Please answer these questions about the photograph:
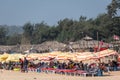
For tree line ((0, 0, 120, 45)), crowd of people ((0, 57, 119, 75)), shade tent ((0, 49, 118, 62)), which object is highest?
tree line ((0, 0, 120, 45))

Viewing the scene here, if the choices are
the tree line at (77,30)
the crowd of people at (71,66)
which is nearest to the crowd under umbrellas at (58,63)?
the crowd of people at (71,66)

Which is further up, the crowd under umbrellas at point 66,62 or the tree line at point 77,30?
the tree line at point 77,30

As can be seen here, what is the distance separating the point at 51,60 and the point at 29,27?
286ft

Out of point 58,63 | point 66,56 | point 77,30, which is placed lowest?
point 58,63

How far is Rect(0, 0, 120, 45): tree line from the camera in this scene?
79.8 m

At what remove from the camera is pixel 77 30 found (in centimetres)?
9319

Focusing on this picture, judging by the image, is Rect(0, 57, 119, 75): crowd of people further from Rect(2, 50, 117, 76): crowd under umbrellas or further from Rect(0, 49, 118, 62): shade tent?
Rect(0, 49, 118, 62): shade tent

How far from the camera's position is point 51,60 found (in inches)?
1735

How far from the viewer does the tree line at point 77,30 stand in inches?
3142

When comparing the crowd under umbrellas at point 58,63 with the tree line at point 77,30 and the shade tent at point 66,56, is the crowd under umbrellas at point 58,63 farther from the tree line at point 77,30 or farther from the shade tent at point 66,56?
the tree line at point 77,30

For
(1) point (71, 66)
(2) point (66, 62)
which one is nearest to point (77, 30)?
(2) point (66, 62)

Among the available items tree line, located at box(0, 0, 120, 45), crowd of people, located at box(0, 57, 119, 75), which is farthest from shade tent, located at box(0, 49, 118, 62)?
tree line, located at box(0, 0, 120, 45)

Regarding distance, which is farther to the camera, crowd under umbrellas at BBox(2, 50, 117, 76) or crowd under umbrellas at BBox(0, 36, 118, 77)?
crowd under umbrellas at BBox(2, 50, 117, 76)

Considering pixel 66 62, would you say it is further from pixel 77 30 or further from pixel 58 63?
pixel 77 30
